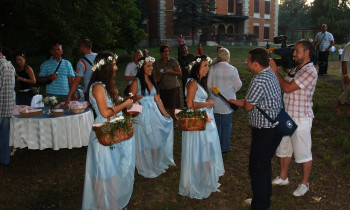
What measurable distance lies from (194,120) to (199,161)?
2.12 ft

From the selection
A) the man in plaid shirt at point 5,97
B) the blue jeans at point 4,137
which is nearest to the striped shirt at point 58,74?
the man in plaid shirt at point 5,97

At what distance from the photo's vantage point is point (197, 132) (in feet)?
14.4

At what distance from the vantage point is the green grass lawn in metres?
4.53

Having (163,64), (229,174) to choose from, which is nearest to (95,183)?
(229,174)

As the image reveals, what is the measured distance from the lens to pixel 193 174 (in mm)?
4449

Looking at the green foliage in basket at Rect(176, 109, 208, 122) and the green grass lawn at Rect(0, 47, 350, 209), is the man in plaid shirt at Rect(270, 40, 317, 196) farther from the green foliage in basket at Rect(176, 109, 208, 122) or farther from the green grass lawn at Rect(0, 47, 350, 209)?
the green foliage in basket at Rect(176, 109, 208, 122)

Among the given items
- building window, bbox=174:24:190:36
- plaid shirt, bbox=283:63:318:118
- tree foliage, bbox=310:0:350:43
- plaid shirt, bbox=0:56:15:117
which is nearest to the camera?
plaid shirt, bbox=283:63:318:118

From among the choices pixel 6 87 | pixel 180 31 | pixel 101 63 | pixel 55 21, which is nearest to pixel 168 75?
pixel 6 87

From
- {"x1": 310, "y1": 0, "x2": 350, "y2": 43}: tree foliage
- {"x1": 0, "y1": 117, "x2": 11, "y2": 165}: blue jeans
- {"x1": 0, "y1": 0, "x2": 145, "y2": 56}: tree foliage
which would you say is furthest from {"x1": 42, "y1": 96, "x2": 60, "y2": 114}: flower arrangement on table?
{"x1": 310, "y1": 0, "x2": 350, "y2": 43}: tree foliage

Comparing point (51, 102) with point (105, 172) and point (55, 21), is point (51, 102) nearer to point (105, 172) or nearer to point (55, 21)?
point (105, 172)

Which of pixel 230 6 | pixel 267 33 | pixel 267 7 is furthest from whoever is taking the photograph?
pixel 267 33

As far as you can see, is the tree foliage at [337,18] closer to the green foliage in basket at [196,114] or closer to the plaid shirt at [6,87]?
the green foliage in basket at [196,114]

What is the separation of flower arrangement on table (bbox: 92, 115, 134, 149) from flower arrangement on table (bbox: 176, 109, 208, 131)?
2.78 ft

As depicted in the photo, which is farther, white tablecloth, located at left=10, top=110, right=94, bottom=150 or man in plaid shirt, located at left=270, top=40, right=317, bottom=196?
white tablecloth, located at left=10, top=110, right=94, bottom=150
